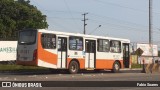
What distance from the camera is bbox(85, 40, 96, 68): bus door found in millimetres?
32281

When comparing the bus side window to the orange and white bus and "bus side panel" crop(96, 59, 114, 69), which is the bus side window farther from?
"bus side panel" crop(96, 59, 114, 69)

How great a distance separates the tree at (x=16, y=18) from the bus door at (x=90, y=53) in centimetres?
3690

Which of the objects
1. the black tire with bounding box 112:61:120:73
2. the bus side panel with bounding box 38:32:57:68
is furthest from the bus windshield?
the black tire with bounding box 112:61:120:73

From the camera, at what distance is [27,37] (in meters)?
29.7

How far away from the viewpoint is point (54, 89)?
1723 cm

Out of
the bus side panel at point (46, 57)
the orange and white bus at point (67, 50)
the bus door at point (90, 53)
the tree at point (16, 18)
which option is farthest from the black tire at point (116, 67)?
the tree at point (16, 18)

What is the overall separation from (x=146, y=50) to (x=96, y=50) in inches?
816

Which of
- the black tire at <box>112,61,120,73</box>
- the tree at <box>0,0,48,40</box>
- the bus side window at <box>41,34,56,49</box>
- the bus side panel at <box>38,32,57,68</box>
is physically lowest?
the black tire at <box>112,61,120,73</box>

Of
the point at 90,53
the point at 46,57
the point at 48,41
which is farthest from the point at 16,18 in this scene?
the point at 46,57

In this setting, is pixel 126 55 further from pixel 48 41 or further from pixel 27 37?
pixel 27 37

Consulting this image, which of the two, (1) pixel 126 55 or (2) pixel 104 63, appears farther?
(1) pixel 126 55

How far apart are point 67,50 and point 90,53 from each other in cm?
274

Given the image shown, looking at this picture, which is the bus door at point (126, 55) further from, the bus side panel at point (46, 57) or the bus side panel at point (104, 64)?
the bus side panel at point (46, 57)

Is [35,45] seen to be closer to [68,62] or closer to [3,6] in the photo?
[68,62]
